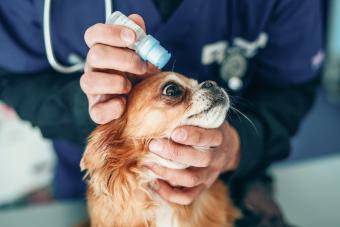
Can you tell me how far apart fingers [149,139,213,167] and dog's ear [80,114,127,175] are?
0.16 feet

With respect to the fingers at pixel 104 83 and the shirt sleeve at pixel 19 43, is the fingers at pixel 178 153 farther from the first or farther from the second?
the shirt sleeve at pixel 19 43

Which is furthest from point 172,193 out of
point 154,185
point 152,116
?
point 152,116

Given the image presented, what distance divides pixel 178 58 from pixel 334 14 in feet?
3.11

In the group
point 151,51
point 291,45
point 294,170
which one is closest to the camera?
point 151,51

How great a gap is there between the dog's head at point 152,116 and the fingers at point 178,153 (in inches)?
0.4

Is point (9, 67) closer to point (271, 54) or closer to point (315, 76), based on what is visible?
point (271, 54)

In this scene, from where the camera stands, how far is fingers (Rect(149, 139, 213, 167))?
56 cm

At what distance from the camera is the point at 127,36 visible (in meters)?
0.44

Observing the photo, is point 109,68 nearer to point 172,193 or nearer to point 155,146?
point 155,146

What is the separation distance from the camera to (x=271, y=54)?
2.59ft

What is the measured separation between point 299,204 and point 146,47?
52 cm

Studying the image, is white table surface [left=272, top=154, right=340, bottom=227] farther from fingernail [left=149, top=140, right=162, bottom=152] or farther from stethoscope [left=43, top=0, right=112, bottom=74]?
stethoscope [left=43, top=0, right=112, bottom=74]

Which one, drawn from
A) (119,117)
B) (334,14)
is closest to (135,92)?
(119,117)

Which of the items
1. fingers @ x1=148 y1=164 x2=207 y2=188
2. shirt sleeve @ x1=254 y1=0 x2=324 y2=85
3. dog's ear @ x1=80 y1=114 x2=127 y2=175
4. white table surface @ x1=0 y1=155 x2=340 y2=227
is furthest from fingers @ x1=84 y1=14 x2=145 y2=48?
white table surface @ x1=0 y1=155 x2=340 y2=227
